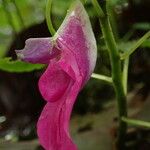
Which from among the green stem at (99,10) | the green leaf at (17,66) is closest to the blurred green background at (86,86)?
the green leaf at (17,66)

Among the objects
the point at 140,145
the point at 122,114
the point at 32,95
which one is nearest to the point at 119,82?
the point at 122,114

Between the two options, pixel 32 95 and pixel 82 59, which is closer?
pixel 82 59

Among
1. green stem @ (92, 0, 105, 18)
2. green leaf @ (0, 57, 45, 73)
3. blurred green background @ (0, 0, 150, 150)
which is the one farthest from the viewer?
blurred green background @ (0, 0, 150, 150)

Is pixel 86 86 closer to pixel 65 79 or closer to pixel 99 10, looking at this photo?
pixel 99 10

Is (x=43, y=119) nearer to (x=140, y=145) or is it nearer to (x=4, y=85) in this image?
(x=140, y=145)

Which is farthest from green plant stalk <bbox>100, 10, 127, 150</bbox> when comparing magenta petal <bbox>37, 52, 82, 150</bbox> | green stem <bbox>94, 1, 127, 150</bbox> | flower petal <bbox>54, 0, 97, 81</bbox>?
magenta petal <bbox>37, 52, 82, 150</bbox>

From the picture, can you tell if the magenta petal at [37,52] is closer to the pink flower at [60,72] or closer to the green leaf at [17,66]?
the pink flower at [60,72]

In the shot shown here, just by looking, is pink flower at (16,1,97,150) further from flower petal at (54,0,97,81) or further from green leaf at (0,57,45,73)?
green leaf at (0,57,45,73)

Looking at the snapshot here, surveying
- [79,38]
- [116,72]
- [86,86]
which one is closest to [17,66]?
[116,72]
